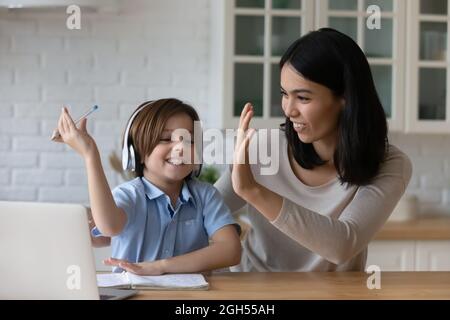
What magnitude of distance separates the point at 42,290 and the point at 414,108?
237 cm

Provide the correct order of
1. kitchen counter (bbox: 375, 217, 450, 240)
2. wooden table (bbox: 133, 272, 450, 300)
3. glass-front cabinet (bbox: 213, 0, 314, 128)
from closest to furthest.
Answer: wooden table (bbox: 133, 272, 450, 300)
kitchen counter (bbox: 375, 217, 450, 240)
glass-front cabinet (bbox: 213, 0, 314, 128)

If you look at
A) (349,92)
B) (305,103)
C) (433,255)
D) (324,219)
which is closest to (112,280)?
(324,219)

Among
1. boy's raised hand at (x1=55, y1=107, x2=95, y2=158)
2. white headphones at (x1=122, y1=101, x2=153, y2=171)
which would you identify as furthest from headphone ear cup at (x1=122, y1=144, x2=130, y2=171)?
boy's raised hand at (x1=55, y1=107, x2=95, y2=158)

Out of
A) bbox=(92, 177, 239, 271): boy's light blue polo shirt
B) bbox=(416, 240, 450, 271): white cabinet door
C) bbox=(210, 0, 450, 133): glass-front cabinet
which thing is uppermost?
bbox=(210, 0, 450, 133): glass-front cabinet

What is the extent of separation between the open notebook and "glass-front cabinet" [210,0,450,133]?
169 centimetres

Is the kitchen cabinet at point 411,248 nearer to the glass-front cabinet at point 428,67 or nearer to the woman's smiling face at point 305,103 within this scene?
the glass-front cabinet at point 428,67

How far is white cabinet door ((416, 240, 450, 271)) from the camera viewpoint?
3.30m

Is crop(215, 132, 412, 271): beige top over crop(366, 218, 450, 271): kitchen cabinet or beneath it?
over

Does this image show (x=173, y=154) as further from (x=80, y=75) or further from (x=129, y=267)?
(x=80, y=75)

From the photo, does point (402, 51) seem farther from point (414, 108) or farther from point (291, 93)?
point (291, 93)

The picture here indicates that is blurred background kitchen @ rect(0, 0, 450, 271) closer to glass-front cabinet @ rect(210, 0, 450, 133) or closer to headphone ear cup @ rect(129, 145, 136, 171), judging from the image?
glass-front cabinet @ rect(210, 0, 450, 133)

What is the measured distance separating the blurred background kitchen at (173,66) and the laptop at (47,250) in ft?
6.51

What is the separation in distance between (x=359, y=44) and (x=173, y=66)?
0.79m

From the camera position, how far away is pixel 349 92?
2002 mm
